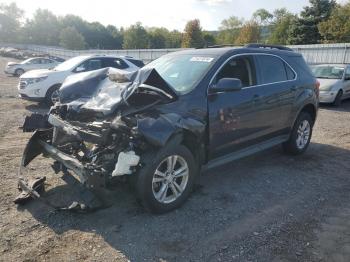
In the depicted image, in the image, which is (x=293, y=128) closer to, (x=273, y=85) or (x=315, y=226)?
(x=273, y=85)

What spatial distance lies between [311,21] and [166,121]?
45.7m

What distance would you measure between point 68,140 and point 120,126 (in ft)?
2.83

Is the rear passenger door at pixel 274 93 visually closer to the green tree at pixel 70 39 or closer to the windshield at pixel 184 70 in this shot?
the windshield at pixel 184 70

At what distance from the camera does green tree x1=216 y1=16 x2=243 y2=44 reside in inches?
3518

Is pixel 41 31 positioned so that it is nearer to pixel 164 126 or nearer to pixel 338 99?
pixel 338 99

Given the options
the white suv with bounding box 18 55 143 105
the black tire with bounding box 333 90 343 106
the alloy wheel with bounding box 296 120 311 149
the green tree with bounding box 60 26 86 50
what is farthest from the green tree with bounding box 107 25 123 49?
the alloy wheel with bounding box 296 120 311 149

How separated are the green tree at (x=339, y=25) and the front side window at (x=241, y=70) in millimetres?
37094

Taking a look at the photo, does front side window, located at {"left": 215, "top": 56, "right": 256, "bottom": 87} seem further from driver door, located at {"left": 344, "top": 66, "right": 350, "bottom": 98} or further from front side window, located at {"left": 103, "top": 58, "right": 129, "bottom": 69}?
driver door, located at {"left": 344, "top": 66, "right": 350, "bottom": 98}

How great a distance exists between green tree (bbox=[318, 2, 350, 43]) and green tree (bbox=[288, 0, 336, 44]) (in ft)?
13.4

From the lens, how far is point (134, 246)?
3670 mm

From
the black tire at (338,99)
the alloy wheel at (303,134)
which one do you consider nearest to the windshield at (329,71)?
the black tire at (338,99)

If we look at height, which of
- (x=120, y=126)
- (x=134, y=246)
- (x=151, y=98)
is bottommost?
(x=134, y=246)

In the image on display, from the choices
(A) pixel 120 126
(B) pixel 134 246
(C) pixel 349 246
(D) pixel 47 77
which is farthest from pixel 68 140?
(D) pixel 47 77

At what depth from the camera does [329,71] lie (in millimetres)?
14398
